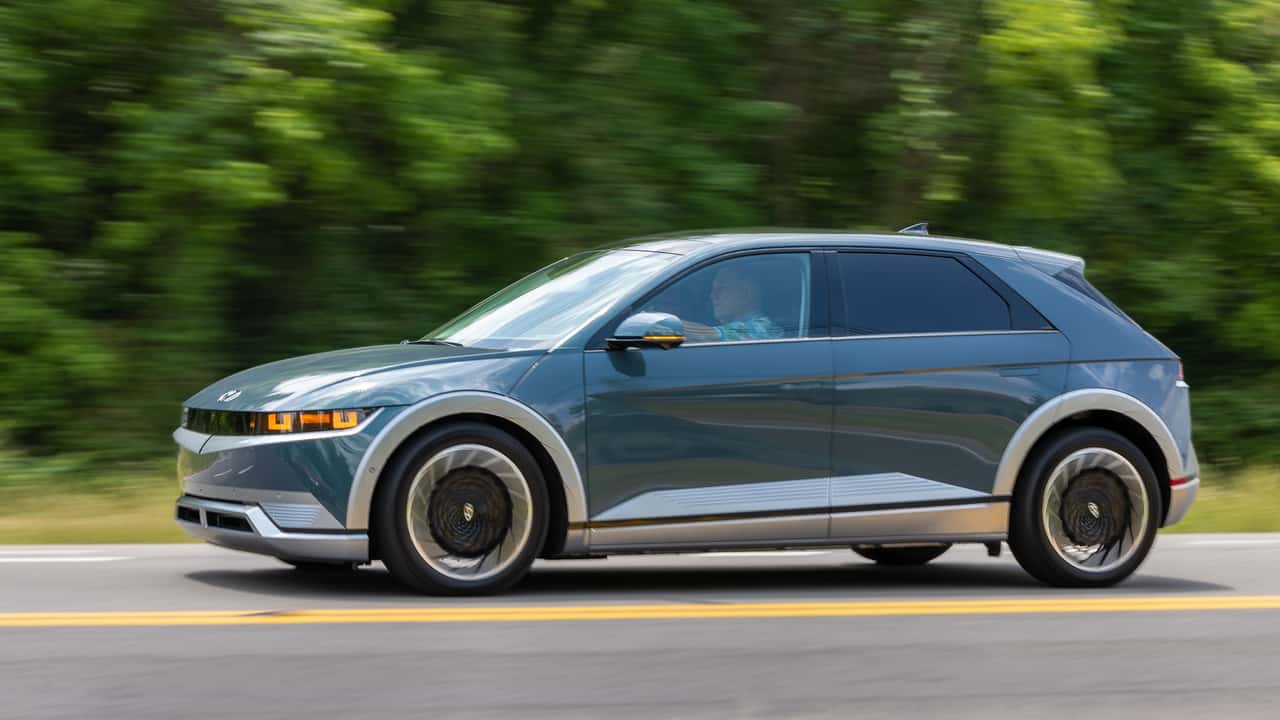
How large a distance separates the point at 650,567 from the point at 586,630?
2120 mm

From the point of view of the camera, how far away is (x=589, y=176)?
548 inches

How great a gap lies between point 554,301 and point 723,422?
0.95 m

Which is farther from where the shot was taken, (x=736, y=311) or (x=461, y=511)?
(x=736, y=311)

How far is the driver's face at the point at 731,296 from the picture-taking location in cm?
753

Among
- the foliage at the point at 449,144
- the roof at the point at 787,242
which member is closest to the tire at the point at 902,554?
the roof at the point at 787,242

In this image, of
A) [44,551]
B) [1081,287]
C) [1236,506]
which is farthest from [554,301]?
[1236,506]

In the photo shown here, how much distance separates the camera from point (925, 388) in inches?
301

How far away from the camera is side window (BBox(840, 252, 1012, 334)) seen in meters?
7.73

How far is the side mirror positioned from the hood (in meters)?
0.35

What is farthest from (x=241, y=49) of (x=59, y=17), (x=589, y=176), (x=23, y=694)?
(x=23, y=694)

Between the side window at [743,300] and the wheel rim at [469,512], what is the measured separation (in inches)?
39.2

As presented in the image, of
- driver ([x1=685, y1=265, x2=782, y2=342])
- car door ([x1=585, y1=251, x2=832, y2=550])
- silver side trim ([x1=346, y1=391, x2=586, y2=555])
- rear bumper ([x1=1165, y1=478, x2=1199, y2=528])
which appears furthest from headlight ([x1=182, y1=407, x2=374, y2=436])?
rear bumper ([x1=1165, y1=478, x2=1199, y2=528])

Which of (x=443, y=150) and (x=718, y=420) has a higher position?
(x=443, y=150)

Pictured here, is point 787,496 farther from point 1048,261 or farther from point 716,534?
point 1048,261
